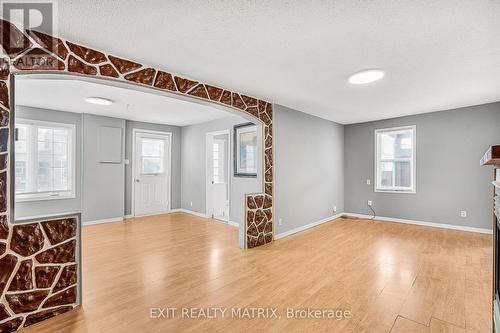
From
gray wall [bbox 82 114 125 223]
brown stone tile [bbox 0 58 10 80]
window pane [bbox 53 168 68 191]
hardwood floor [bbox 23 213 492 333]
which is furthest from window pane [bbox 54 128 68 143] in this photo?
brown stone tile [bbox 0 58 10 80]

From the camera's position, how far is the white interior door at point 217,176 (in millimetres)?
6270

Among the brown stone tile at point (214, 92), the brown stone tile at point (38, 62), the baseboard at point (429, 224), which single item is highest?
the brown stone tile at point (214, 92)

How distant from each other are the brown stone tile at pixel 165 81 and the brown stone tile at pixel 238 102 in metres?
1.01

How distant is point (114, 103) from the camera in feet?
15.0

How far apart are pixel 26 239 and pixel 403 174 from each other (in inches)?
259

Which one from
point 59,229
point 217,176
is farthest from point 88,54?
point 217,176

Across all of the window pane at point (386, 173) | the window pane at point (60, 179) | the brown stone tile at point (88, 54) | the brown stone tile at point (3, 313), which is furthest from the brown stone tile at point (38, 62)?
the window pane at point (386, 173)

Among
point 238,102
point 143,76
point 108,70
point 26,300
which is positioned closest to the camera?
point 26,300

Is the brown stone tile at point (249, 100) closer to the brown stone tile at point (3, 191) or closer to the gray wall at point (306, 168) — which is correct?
the gray wall at point (306, 168)

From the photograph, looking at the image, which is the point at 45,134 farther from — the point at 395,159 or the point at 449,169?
the point at 449,169

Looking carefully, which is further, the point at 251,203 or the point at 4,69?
the point at 251,203

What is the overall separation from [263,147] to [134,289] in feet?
8.94

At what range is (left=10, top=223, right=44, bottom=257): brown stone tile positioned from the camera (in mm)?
1925

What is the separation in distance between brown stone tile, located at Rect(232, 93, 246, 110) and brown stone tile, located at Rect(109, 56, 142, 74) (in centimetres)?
147
